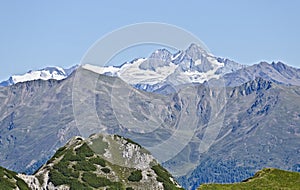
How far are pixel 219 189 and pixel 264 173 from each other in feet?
47.9

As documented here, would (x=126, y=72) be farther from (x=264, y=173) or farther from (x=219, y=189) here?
(x=264, y=173)

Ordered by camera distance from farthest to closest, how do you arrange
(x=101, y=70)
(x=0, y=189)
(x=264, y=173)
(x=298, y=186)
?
(x=0, y=189) → (x=264, y=173) → (x=298, y=186) → (x=101, y=70)

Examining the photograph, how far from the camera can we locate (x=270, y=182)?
107 m

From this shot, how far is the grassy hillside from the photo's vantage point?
104 meters

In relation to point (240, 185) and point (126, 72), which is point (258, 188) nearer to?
point (240, 185)

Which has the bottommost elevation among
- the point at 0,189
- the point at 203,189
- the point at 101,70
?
the point at 0,189

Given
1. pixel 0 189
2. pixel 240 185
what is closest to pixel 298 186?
pixel 240 185

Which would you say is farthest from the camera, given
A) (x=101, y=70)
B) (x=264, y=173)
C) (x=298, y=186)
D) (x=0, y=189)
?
(x=0, y=189)

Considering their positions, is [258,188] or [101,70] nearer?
[101,70]

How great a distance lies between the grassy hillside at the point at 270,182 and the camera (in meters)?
104

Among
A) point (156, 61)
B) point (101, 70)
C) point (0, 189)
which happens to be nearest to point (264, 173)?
point (156, 61)

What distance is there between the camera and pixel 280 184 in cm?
10462

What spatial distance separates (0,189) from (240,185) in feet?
382

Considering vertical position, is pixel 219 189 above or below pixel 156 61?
below
